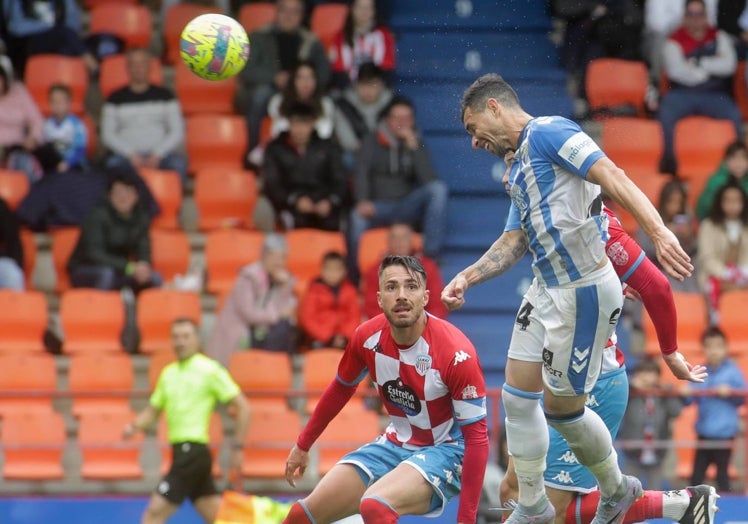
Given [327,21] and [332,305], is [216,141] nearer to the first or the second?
[327,21]

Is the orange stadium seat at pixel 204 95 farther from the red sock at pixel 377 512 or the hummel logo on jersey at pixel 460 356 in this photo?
the red sock at pixel 377 512

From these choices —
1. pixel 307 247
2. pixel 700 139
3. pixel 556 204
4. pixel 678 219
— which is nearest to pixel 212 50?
pixel 556 204

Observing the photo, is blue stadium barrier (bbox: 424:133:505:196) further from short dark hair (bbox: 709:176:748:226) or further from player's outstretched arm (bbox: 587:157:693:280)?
player's outstretched arm (bbox: 587:157:693:280)

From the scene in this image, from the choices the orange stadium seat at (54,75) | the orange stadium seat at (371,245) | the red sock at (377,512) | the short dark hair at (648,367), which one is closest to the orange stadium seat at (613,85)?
the orange stadium seat at (371,245)

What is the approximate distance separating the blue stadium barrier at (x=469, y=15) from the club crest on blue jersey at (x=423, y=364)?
295 inches

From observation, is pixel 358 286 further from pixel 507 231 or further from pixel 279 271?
pixel 507 231

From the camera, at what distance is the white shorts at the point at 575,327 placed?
7.10 m

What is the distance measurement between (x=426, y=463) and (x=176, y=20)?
8.29 meters

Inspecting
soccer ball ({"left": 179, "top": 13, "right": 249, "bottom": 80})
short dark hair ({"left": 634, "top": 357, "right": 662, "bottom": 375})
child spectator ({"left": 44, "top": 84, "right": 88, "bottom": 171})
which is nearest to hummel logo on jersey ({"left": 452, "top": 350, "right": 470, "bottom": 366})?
soccer ball ({"left": 179, "top": 13, "right": 249, "bottom": 80})

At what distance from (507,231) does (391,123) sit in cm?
580

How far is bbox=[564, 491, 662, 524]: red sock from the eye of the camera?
777 centimetres

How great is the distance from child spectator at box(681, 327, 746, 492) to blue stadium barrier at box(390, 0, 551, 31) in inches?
183

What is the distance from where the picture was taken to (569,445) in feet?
24.3

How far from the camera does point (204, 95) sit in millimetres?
14695
